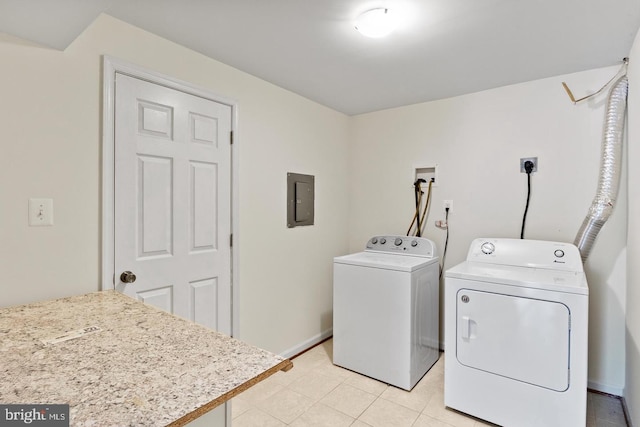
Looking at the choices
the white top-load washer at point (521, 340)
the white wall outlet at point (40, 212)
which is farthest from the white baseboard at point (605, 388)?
the white wall outlet at point (40, 212)

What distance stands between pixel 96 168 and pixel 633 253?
9.51ft

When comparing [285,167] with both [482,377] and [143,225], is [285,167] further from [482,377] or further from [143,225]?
[482,377]

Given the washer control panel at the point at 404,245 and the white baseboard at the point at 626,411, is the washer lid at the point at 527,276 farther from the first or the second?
the white baseboard at the point at 626,411

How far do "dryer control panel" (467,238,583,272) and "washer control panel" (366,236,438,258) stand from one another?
35 centimetres

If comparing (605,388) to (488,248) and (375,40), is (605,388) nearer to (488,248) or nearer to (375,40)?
(488,248)

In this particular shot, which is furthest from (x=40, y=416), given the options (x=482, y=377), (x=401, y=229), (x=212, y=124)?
(x=401, y=229)

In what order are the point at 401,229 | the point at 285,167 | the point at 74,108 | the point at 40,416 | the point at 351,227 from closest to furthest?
the point at 40,416 < the point at 74,108 < the point at 285,167 < the point at 401,229 < the point at 351,227

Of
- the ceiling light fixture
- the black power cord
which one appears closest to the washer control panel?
the black power cord

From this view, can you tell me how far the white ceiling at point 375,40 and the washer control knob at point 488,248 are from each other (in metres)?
1.21

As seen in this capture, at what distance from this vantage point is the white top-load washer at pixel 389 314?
232cm

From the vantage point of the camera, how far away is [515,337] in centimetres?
185

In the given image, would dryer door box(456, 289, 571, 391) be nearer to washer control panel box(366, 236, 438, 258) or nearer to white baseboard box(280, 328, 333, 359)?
washer control panel box(366, 236, 438, 258)

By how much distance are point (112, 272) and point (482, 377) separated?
2.13 meters

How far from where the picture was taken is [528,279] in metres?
1.88
